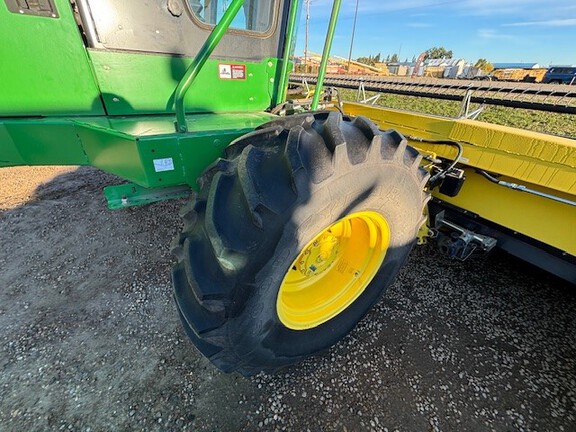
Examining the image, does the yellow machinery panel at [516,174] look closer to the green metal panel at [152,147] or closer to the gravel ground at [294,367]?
the gravel ground at [294,367]

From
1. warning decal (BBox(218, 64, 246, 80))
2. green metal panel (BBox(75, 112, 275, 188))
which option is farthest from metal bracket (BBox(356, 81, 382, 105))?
green metal panel (BBox(75, 112, 275, 188))

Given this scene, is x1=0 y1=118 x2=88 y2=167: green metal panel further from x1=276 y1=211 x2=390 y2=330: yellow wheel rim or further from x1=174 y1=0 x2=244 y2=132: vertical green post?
x1=276 y1=211 x2=390 y2=330: yellow wheel rim

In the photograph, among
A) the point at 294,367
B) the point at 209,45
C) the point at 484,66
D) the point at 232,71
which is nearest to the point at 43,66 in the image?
the point at 209,45

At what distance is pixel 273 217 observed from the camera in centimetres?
118

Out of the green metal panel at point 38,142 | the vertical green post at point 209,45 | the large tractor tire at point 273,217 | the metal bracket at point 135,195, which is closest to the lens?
the large tractor tire at point 273,217

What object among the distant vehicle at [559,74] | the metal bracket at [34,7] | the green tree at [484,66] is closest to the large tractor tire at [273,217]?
the metal bracket at [34,7]

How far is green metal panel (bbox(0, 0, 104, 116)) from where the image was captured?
4.54 ft

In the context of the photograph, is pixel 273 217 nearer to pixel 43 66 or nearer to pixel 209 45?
pixel 209 45

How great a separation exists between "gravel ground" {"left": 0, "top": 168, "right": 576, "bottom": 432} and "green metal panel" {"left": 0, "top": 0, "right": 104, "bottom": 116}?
1.36m

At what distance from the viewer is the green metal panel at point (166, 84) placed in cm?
163

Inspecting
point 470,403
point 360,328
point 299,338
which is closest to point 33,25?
point 299,338

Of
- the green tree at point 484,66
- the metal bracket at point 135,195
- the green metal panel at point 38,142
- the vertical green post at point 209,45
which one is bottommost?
the green tree at point 484,66

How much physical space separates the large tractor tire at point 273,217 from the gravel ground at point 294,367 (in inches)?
12.0

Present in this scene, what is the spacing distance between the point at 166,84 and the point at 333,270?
1.50 metres
